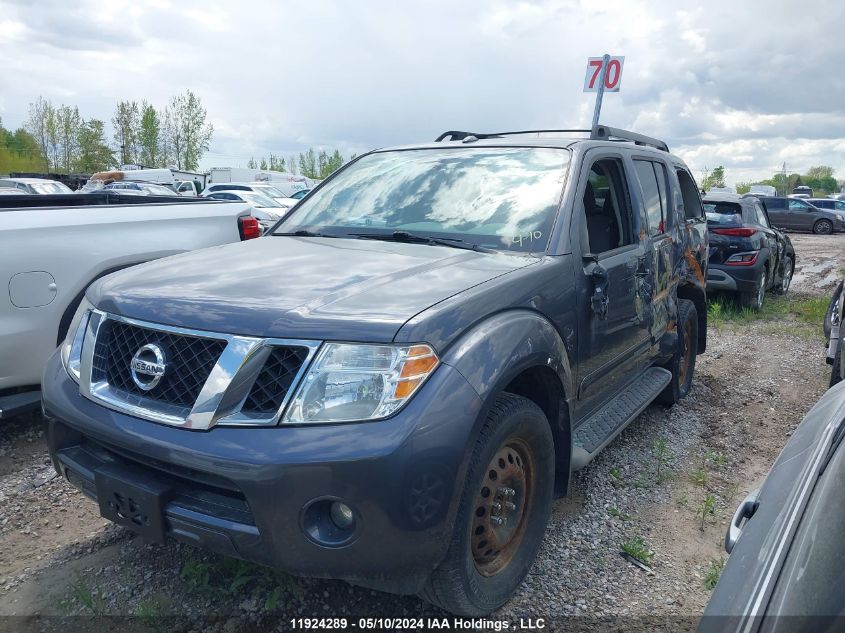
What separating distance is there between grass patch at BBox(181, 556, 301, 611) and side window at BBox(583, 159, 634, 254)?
228cm

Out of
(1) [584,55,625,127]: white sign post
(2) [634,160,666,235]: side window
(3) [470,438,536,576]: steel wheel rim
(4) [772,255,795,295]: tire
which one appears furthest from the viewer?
(4) [772,255,795,295]: tire

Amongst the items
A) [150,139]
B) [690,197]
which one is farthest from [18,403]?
[150,139]

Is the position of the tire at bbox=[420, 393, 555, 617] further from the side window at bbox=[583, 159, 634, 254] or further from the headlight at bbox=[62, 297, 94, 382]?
the headlight at bbox=[62, 297, 94, 382]

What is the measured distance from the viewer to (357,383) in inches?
80.0

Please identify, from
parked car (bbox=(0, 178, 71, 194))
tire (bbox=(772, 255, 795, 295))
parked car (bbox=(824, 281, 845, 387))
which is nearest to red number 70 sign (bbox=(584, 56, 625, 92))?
parked car (bbox=(824, 281, 845, 387))

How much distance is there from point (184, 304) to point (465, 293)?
974 millimetres

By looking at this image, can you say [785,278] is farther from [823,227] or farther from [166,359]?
[823,227]

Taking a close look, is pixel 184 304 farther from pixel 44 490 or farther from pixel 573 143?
pixel 573 143

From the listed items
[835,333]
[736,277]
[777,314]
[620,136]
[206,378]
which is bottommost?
[777,314]

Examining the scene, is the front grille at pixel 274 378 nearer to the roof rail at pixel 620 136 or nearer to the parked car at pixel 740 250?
the roof rail at pixel 620 136

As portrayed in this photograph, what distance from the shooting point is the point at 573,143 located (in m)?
3.54

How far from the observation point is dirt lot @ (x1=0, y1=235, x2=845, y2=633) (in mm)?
2607

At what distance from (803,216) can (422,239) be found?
3042 cm

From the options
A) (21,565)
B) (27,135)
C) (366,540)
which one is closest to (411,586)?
(366,540)
